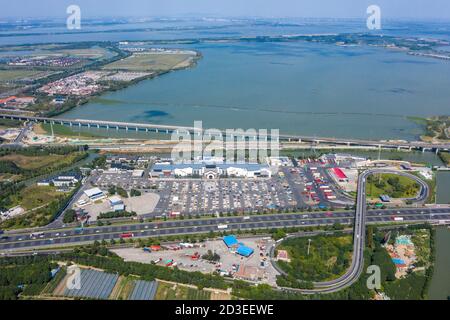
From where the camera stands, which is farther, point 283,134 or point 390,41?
point 390,41

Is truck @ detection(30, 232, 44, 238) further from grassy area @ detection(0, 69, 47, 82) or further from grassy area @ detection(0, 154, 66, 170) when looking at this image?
grassy area @ detection(0, 69, 47, 82)

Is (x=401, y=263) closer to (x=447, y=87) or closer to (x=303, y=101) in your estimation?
(x=303, y=101)

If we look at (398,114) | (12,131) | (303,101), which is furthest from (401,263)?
(12,131)

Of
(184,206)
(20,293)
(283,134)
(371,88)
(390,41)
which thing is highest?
(390,41)

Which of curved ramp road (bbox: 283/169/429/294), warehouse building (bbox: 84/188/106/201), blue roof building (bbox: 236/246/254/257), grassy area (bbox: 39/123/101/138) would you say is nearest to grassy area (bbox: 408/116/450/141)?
curved ramp road (bbox: 283/169/429/294)

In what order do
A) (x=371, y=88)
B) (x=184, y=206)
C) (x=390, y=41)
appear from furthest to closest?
(x=390, y=41)
(x=371, y=88)
(x=184, y=206)

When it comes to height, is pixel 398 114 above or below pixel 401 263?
above

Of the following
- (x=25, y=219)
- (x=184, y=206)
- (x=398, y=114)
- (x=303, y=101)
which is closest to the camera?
(x=25, y=219)

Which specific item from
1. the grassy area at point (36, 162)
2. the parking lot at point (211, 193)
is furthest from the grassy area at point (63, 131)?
the parking lot at point (211, 193)
